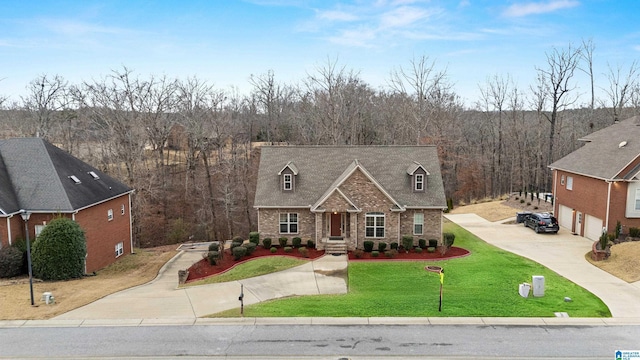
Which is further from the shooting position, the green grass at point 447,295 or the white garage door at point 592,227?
the white garage door at point 592,227

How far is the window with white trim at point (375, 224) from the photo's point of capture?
26.5 m

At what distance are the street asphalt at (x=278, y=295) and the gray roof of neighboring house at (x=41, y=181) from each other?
6350 mm

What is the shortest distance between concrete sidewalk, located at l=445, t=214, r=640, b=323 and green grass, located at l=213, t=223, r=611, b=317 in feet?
2.61

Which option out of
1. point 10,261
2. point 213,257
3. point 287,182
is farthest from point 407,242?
point 10,261

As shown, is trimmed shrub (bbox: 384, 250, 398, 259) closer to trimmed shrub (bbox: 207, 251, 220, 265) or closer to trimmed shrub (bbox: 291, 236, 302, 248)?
trimmed shrub (bbox: 291, 236, 302, 248)

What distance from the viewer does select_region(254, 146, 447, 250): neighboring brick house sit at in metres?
26.2

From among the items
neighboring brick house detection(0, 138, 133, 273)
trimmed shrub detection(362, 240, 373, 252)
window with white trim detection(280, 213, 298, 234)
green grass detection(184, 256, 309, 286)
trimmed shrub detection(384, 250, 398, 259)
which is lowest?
green grass detection(184, 256, 309, 286)

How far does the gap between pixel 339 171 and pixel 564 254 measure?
14.4 meters

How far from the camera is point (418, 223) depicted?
27000 millimetres

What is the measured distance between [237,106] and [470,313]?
157 feet

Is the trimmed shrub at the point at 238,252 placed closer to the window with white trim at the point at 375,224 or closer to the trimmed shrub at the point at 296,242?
the trimmed shrub at the point at 296,242

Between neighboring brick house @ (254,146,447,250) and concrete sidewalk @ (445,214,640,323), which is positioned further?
neighboring brick house @ (254,146,447,250)

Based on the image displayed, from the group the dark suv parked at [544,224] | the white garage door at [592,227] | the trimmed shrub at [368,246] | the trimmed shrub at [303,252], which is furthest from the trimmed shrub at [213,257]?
the white garage door at [592,227]

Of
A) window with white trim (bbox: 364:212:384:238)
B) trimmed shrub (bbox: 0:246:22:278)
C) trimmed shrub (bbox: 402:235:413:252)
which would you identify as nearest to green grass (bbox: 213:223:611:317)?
trimmed shrub (bbox: 402:235:413:252)
